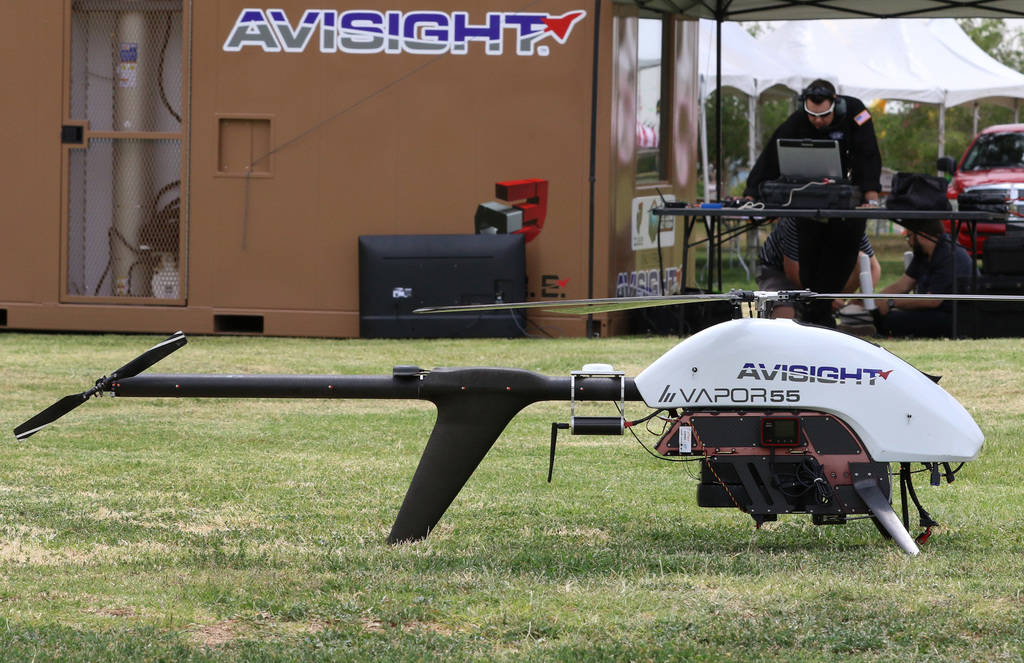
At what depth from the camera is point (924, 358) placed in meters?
12.0

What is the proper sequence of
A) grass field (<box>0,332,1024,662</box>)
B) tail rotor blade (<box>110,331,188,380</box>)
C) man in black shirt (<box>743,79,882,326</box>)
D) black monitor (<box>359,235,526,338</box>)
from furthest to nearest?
black monitor (<box>359,235,526,338</box>) → man in black shirt (<box>743,79,882,326</box>) → tail rotor blade (<box>110,331,188,380</box>) → grass field (<box>0,332,1024,662</box>)

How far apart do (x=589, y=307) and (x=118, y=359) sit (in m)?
7.75

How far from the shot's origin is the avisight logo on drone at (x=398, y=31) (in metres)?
14.2

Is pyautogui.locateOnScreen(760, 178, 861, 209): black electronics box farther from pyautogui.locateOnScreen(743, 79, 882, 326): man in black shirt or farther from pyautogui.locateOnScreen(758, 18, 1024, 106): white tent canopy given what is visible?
pyautogui.locateOnScreen(758, 18, 1024, 106): white tent canopy

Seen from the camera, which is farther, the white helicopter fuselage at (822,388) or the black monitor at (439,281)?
the black monitor at (439,281)

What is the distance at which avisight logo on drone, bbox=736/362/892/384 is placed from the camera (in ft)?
19.1

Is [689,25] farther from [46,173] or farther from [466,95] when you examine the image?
[46,173]

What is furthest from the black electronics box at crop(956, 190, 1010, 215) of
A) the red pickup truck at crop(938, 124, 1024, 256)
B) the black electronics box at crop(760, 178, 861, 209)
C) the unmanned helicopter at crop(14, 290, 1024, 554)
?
the red pickup truck at crop(938, 124, 1024, 256)

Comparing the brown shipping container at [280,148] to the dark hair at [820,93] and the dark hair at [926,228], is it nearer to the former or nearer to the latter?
the dark hair at [820,93]

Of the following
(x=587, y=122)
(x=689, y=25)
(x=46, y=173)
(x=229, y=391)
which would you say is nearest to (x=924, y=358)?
(x=587, y=122)

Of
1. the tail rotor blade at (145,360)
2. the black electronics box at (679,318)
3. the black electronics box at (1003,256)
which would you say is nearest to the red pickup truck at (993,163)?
the black electronics box at (1003,256)

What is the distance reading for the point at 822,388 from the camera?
5.82 metres

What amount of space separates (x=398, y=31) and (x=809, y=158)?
4.35 metres

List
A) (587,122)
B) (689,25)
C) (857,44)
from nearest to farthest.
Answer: (587,122), (689,25), (857,44)
